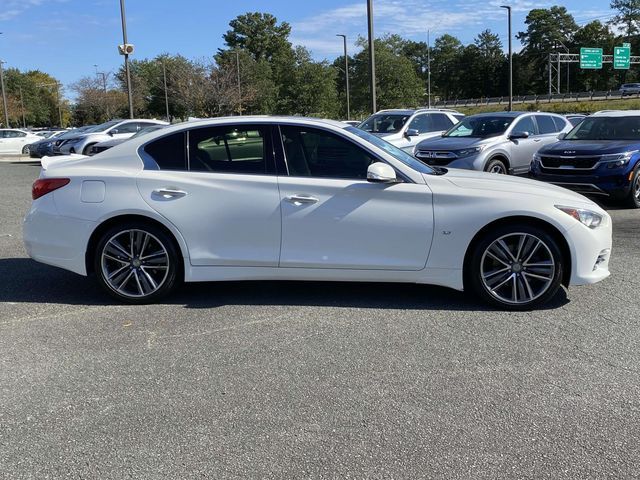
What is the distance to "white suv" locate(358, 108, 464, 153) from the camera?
14461mm

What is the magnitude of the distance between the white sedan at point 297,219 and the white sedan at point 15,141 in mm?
27868

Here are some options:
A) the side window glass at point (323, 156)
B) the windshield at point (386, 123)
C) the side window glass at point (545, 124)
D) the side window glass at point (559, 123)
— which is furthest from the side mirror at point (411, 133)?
the side window glass at point (323, 156)

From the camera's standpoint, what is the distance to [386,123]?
15.2m

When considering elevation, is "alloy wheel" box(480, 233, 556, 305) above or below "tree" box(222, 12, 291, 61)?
below

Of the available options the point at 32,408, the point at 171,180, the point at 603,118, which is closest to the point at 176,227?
the point at 171,180

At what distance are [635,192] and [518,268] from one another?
6.46 meters

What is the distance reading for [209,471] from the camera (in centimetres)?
284

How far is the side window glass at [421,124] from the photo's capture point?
15.1m

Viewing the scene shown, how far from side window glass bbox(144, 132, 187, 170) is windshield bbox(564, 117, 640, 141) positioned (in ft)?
28.0

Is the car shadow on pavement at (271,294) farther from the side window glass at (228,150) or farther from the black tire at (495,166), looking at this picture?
the black tire at (495,166)

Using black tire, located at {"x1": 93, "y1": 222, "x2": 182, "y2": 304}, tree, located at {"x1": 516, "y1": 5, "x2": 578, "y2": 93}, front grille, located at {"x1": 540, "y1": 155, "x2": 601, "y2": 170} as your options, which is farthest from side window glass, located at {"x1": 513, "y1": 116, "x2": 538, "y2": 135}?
tree, located at {"x1": 516, "y1": 5, "x2": 578, "y2": 93}

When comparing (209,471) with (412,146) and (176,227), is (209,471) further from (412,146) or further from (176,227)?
(412,146)

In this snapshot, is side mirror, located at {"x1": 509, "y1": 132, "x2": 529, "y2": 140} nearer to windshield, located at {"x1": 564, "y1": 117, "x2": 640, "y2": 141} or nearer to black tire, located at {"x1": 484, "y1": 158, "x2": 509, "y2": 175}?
black tire, located at {"x1": 484, "y1": 158, "x2": 509, "y2": 175}

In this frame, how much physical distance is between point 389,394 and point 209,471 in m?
1.19
